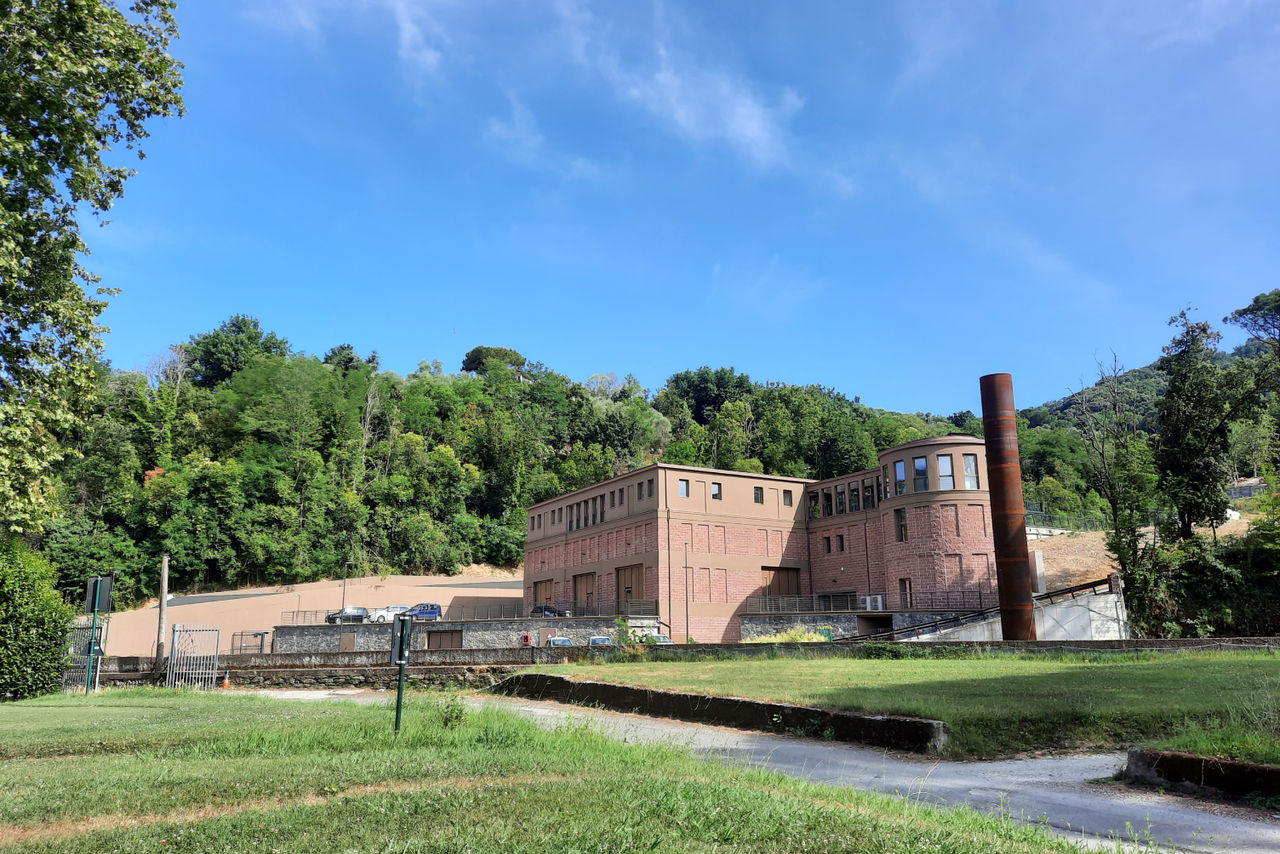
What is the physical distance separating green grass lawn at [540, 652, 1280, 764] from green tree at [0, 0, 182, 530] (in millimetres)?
12712

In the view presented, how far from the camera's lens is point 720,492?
56969mm

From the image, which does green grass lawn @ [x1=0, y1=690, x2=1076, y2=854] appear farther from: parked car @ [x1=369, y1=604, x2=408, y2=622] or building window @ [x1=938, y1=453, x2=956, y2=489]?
parked car @ [x1=369, y1=604, x2=408, y2=622]

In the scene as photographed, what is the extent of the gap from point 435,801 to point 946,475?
46.7 metres

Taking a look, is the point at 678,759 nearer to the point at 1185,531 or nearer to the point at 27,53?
the point at 27,53

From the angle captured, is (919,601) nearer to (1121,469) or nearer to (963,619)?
(963,619)

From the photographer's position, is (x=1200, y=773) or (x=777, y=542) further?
(x=777, y=542)

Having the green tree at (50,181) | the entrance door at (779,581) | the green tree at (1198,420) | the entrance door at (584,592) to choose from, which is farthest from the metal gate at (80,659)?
the green tree at (1198,420)

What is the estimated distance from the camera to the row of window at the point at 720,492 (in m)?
55.4

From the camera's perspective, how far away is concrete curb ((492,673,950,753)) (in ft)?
37.4

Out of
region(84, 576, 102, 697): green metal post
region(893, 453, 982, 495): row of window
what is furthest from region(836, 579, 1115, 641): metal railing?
region(84, 576, 102, 697): green metal post

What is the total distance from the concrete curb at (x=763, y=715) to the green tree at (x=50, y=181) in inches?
456

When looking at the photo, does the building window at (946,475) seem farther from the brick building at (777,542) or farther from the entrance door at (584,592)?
the entrance door at (584,592)

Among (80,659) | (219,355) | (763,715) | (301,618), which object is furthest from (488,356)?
(763,715)

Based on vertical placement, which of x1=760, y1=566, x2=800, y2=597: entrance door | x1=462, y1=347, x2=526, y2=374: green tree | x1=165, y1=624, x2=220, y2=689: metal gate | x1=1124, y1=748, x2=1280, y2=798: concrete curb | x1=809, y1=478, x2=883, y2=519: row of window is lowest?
x1=165, y1=624, x2=220, y2=689: metal gate
